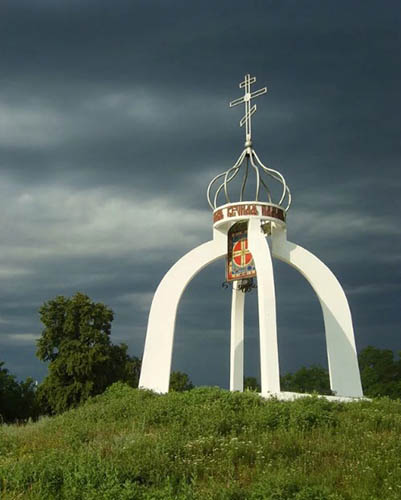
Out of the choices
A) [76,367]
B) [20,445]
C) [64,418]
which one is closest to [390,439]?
[20,445]

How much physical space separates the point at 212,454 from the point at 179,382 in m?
24.7

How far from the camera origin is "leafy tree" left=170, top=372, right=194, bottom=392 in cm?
3384

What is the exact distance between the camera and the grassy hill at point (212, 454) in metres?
8.48

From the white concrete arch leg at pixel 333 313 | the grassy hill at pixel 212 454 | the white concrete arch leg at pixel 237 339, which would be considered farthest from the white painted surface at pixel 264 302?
the grassy hill at pixel 212 454

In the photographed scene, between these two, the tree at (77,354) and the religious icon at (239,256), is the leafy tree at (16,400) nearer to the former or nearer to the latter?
the tree at (77,354)

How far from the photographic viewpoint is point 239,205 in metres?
21.1

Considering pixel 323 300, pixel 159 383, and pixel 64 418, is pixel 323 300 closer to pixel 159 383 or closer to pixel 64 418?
pixel 159 383

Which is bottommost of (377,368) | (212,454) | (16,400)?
(212,454)

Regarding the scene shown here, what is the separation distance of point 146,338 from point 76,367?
5.63 metres

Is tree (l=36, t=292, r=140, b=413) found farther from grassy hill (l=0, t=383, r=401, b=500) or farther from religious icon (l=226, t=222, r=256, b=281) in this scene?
grassy hill (l=0, t=383, r=401, b=500)

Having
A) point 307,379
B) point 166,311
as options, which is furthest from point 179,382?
point 307,379

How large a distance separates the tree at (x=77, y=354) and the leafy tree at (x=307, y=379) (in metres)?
27.8

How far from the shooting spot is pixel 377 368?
43.8 metres

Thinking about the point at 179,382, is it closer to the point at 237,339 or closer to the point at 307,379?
the point at 237,339
